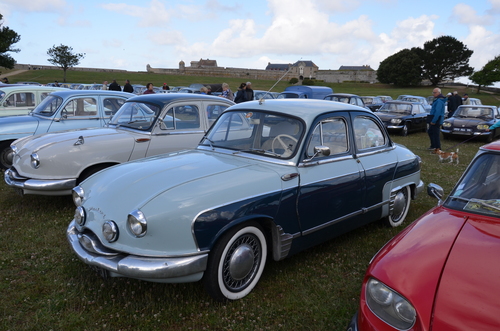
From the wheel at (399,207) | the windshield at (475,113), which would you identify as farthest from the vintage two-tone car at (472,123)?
the wheel at (399,207)

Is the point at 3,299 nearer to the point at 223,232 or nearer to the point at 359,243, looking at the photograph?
the point at 223,232

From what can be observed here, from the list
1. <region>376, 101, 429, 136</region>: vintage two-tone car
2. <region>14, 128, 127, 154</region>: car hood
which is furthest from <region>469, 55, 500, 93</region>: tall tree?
<region>14, 128, 127, 154</region>: car hood

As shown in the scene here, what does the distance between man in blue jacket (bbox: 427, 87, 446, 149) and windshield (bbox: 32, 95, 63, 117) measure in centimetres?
975

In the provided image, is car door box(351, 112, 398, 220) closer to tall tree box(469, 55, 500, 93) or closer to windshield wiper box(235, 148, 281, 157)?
windshield wiper box(235, 148, 281, 157)

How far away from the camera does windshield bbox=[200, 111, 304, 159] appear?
4000 millimetres

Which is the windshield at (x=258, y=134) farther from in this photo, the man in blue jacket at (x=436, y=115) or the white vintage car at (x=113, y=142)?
the man in blue jacket at (x=436, y=115)

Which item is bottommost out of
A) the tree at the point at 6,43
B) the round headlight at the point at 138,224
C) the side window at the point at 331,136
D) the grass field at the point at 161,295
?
the grass field at the point at 161,295

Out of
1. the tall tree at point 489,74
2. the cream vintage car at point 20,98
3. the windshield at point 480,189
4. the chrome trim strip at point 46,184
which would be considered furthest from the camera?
the tall tree at point 489,74

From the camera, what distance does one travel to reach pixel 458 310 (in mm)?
1899

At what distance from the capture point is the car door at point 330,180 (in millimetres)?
3783

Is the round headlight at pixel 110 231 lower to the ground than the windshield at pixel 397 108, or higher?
lower

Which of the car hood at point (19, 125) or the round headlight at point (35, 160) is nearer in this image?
the round headlight at point (35, 160)

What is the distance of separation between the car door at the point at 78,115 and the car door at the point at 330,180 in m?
5.31

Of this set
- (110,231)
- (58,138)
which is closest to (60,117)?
(58,138)
